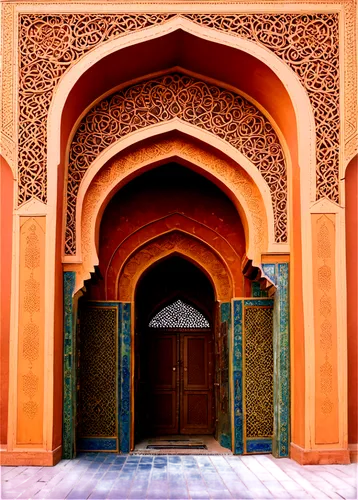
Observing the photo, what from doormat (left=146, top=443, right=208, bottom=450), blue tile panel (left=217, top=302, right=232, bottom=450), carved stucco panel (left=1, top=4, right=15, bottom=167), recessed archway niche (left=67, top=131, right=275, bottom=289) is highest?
carved stucco panel (left=1, top=4, right=15, bottom=167)

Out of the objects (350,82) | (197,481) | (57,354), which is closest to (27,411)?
(57,354)

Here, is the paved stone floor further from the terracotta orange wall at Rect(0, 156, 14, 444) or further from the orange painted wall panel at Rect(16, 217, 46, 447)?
the terracotta orange wall at Rect(0, 156, 14, 444)

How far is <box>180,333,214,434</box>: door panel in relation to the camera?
9430 millimetres

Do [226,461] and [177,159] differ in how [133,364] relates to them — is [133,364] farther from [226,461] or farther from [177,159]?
[177,159]

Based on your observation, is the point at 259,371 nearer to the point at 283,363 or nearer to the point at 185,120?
the point at 283,363

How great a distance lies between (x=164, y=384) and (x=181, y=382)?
0.81ft

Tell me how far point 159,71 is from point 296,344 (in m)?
3.16

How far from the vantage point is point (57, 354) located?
20.7ft

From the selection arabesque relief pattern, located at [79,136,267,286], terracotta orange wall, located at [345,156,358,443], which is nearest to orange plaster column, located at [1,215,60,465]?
arabesque relief pattern, located at [79,136,267,286]

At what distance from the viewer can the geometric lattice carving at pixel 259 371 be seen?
7.11m

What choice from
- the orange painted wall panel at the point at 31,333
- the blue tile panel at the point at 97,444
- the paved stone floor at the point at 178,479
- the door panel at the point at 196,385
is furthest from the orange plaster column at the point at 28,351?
the door panel at the point at 196,385

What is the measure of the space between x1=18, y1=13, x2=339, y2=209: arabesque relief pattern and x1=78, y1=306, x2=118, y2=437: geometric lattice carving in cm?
192

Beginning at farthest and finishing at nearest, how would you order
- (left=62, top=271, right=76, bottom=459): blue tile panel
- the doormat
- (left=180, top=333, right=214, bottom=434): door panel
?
1. (left=180, top=333, right=214, bottom=434): door panel
2. the doormat
3. (left=62, top=271, right=76, bottom=459): blue tile panel

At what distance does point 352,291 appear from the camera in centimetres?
639
